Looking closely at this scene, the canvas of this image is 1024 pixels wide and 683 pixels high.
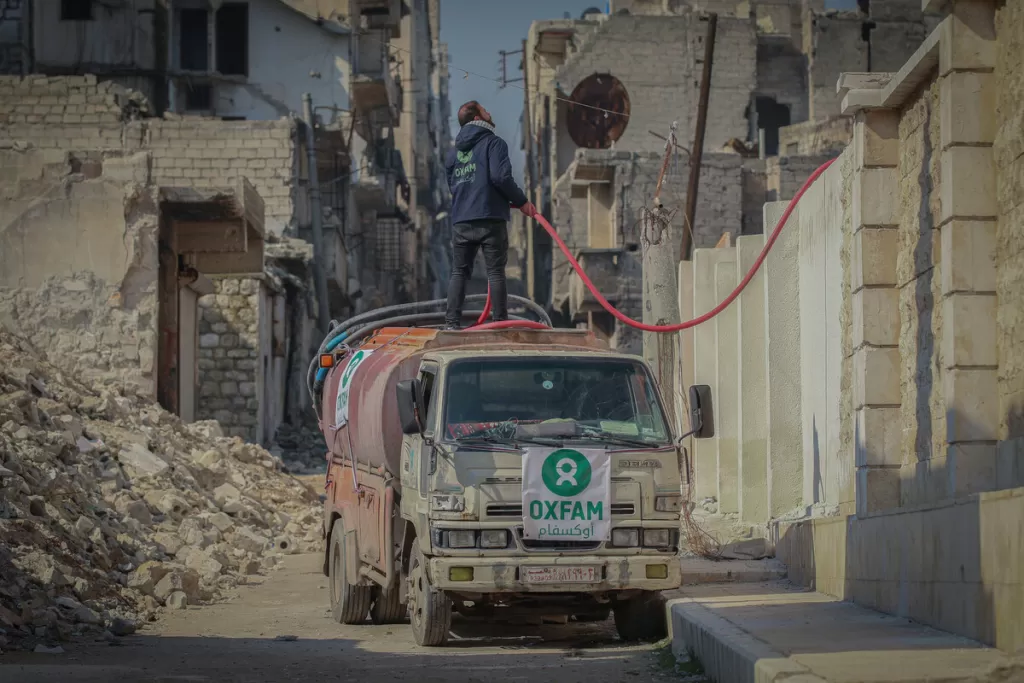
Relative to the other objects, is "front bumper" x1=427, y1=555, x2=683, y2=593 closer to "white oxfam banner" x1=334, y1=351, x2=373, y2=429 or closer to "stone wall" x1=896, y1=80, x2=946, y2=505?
"stone wall" x1=896, y1=80, x2=946, y2=505

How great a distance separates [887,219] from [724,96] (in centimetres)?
3732

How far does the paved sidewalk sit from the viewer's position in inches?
251

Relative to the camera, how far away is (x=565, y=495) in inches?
389

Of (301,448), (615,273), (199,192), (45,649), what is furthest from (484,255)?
(615,273)

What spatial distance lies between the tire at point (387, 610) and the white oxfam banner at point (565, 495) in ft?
9.27

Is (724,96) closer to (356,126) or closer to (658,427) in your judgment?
(356,126)

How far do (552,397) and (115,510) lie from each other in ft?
22.0

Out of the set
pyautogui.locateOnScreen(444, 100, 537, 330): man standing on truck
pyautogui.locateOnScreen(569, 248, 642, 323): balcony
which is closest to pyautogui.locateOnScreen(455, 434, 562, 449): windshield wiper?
pyautogui.locateOnScreen(444, 100, 537, 330): man standing on truck

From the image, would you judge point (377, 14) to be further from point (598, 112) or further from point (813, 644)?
point (813, 644)

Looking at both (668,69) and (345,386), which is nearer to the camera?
(345,386)

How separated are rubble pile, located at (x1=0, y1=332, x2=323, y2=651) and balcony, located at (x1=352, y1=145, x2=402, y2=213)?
2494 centimetres

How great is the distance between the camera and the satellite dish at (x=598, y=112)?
4728 cm

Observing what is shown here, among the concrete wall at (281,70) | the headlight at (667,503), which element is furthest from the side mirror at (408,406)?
the concrete wall at (281,70)

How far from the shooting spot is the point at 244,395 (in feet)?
97.1
